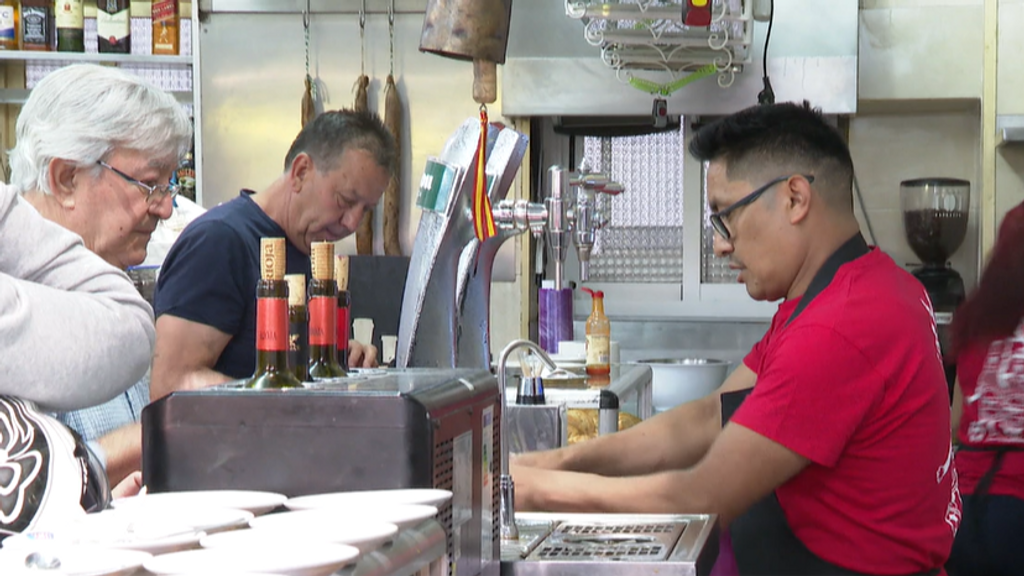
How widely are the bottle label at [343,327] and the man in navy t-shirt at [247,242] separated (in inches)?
32.8

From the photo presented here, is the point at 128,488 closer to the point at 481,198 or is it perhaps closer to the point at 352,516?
the point at 352,516

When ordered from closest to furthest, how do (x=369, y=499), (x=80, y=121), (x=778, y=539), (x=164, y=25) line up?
(x=369, y=499), (x=80, y=121), (x=778, y=539), (x=164, y=25)

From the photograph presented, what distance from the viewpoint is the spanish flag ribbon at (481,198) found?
224 cm

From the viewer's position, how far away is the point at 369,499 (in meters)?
1.19

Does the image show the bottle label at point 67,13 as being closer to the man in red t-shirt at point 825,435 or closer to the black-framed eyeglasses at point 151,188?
the black-framed eyeglasses at point 151,188

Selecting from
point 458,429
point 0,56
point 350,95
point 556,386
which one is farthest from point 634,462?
point 0,56

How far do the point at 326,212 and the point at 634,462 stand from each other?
99cm

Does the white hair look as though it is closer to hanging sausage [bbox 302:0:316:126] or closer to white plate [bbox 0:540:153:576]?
white plate [bbox 0:540:153:576]

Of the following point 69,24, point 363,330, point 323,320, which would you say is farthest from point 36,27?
point 323,320

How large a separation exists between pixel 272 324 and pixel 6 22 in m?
3.64

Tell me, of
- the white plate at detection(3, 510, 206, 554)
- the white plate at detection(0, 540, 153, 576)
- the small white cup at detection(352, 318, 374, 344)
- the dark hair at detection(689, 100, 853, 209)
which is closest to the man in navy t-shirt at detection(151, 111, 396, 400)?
the small white cup at detection(352, 318, 374, 344)

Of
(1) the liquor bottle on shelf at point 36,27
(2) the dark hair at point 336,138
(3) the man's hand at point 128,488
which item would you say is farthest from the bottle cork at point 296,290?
(1) the liquor bottle on shelf at point 36,27

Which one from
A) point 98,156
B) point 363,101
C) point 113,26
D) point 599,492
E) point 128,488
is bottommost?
point 599,492

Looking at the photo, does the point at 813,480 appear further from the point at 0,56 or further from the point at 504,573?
the point at 0,56
